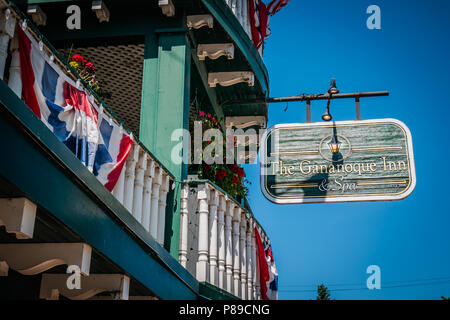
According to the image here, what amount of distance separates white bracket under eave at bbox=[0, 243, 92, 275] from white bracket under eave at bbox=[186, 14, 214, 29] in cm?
403

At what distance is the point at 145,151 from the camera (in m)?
5.86

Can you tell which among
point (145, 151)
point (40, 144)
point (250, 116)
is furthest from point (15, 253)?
point (250, 116)

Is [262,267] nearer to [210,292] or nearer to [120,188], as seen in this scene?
[210,292]

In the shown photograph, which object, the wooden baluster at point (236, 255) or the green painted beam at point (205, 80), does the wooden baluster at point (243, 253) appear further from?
the green painted beam at point (205, 80)

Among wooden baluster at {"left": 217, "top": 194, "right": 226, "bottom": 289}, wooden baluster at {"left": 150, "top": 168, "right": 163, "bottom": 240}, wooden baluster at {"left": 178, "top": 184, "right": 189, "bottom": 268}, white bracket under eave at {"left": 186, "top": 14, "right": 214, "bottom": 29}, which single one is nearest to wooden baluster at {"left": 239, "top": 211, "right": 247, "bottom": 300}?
wooden baluster at {"left": 217, "top": 194, "right": 226, "bottom": 289}

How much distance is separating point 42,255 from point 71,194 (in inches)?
23.8

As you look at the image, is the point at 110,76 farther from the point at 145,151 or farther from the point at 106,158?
the point at 106,158

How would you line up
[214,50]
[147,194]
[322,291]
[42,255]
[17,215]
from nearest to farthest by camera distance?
[17,215] < [42,255] < [147,194] < [214,50] < [322,291]

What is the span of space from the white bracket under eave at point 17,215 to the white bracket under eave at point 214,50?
489 centimetres

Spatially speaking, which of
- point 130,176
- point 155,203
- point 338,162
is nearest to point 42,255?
point 130,176

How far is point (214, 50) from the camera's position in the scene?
823cm

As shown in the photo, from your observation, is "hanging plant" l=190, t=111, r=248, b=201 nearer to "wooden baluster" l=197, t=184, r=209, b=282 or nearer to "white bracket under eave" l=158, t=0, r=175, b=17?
"wooden baluster" l=197, t=184, r=209, b=282

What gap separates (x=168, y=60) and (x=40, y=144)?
4092 mm

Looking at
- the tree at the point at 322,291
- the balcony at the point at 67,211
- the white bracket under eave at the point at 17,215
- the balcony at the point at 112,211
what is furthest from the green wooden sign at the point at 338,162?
the tree at the point at 322,291
